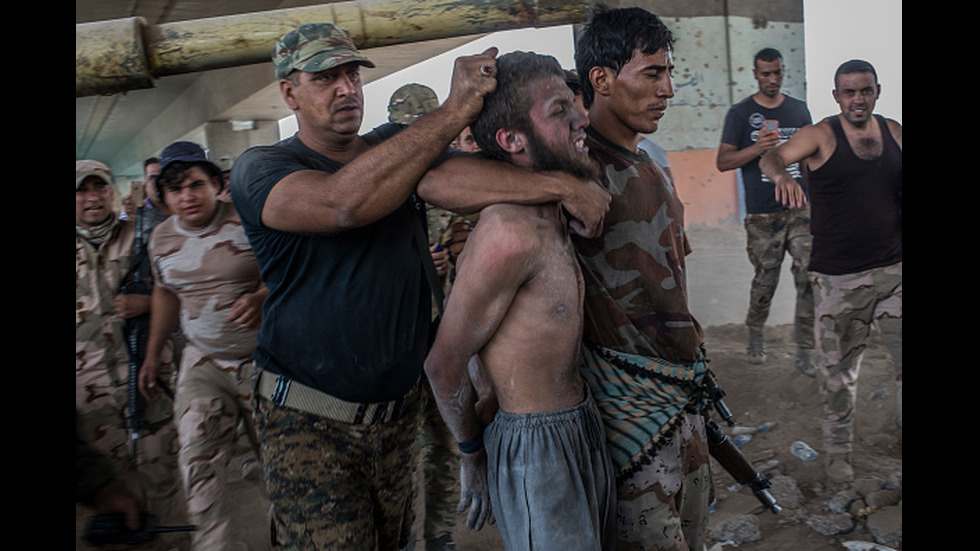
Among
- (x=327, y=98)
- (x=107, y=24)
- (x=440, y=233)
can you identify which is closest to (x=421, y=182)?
(x=327, y=98)

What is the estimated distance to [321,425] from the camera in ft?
7.27

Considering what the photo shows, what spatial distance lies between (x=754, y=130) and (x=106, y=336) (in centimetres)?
489

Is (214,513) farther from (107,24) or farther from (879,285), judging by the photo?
(879,285)

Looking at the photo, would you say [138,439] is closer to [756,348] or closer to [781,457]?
[781,457]

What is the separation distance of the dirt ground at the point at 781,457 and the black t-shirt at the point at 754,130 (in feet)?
4.19

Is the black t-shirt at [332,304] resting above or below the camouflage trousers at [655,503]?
above

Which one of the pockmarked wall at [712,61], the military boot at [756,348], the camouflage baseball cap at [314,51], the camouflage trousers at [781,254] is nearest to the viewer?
the camouflage baseball cap at [314,51]

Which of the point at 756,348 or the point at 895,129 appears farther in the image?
the point at 756,348

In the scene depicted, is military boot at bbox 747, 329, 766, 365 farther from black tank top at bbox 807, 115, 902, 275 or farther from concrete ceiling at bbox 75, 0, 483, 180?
concrete ceiling at bbox 75, 0, 483, 180

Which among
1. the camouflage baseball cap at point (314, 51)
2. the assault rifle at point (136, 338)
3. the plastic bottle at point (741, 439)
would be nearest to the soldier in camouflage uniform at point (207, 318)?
the assault rifle at point (136, 338)

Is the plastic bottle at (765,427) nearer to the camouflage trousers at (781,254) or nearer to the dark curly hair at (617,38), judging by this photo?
the camouflage trousers at (781,254)

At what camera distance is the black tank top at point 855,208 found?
14.1ft

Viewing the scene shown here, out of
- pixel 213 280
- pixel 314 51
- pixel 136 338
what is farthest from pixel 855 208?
pixel 136 338

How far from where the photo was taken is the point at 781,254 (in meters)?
6.05
